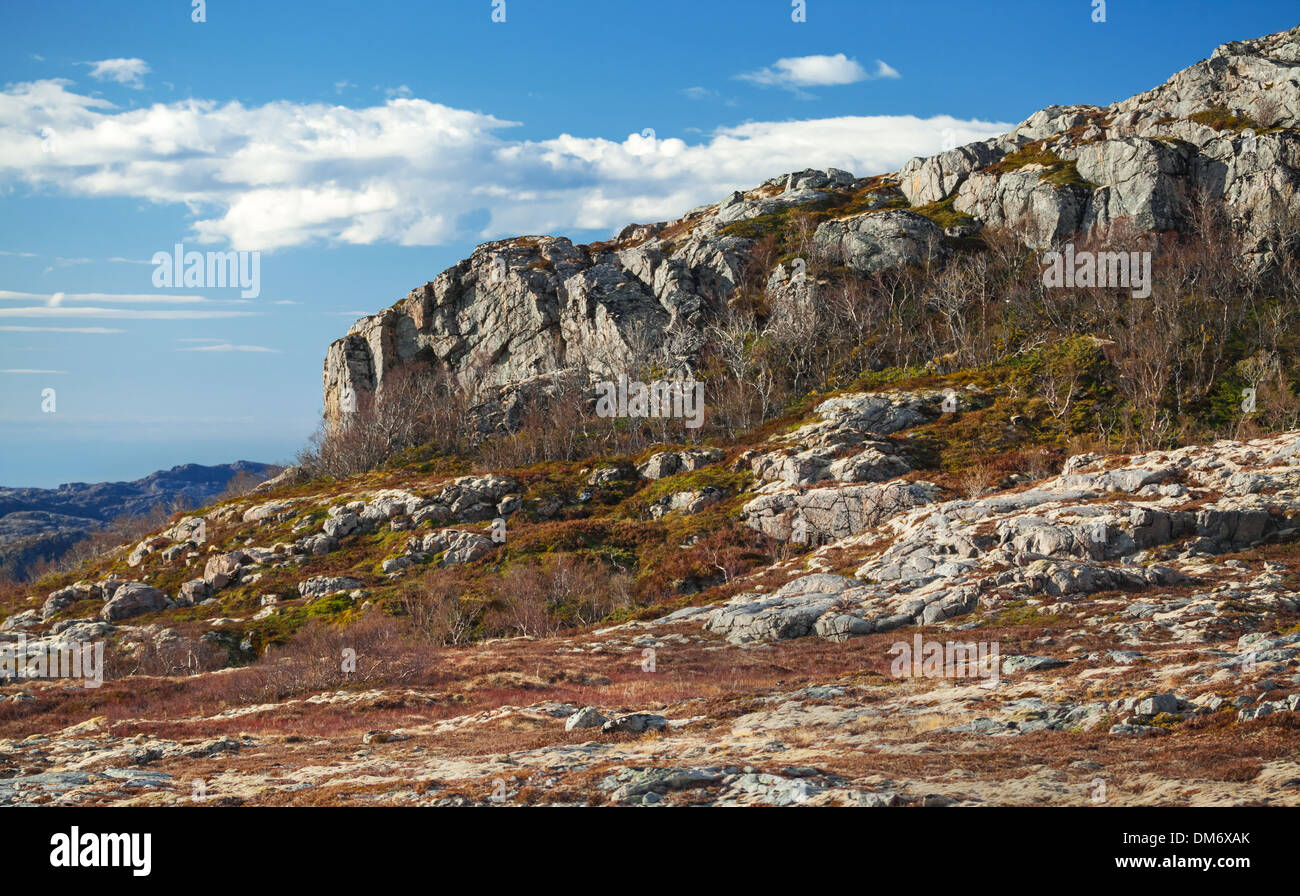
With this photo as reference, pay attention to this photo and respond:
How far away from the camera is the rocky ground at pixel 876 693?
16.0 metres

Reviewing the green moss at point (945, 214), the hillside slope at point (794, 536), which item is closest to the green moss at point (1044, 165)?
the hillside slope at point (794, 536)

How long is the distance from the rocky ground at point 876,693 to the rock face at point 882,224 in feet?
205

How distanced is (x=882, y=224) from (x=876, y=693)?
320ft

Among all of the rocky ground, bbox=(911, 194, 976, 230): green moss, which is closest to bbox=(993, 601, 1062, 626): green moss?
the rocky ground

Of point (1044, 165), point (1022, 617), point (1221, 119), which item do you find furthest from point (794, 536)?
point (1221, 119)

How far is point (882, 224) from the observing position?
371 ft

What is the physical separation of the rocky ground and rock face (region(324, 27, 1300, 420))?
205 feet

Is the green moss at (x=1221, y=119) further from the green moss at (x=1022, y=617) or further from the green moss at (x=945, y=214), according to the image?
the green moss at (x=1022, y=617)

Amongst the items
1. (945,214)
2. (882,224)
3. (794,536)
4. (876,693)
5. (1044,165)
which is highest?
(1044,165)

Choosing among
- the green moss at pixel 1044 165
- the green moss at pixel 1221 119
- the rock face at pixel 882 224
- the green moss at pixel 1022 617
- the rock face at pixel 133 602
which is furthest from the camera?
the green moss at pixel 1044 165

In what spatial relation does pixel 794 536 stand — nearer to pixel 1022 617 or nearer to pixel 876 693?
pixel 1022 617

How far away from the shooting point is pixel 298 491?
307ft
